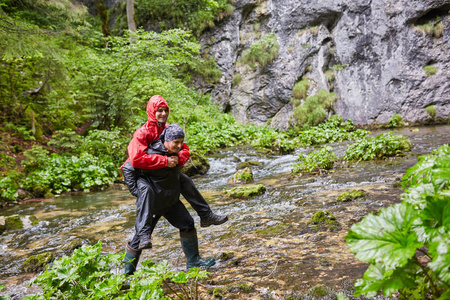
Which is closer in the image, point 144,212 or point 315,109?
point 144,212

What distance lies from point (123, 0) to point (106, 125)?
57.1ft

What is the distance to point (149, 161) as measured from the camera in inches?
104

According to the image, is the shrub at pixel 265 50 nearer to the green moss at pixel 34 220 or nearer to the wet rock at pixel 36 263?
the green moss at pixel 34 220

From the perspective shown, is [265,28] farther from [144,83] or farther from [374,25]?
[144,83]

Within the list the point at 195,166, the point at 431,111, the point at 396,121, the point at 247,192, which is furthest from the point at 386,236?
the point at 431,111

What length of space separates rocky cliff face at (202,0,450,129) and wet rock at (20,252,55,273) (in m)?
17.0

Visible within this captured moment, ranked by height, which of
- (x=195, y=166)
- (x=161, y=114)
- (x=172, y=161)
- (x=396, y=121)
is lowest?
(x=396, y=121)

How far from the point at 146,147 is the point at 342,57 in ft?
61.9

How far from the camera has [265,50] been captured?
66.9ft

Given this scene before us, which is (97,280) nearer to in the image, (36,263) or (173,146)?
(173,146)

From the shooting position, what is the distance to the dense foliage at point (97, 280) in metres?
1.81

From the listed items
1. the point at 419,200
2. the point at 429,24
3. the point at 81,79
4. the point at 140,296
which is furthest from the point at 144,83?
the point at 429,24

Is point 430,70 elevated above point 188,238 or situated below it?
above

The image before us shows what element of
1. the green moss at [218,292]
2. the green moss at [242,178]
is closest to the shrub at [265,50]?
the green moss at [242,178]
